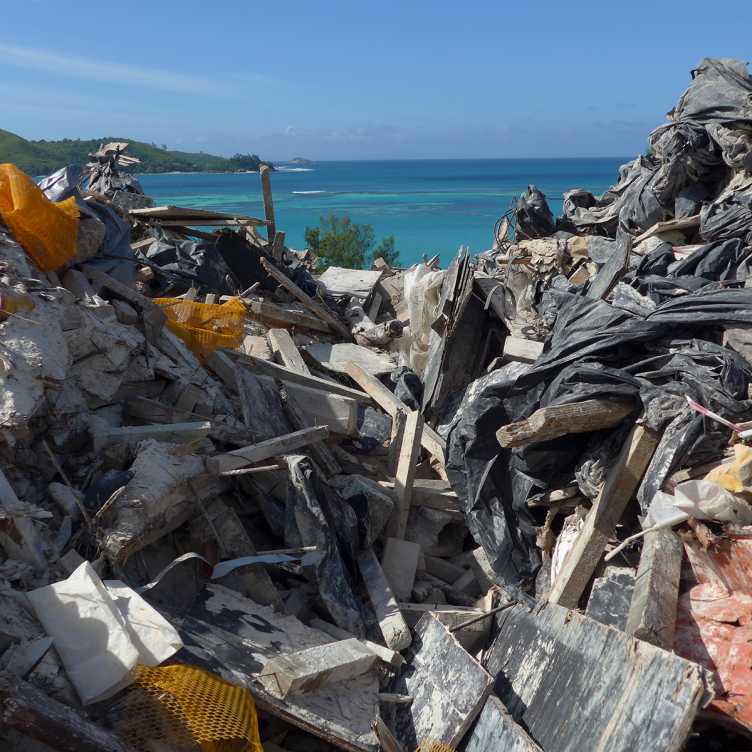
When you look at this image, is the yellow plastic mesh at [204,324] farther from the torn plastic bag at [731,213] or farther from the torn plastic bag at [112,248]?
the torn plastic bag at [731,213]

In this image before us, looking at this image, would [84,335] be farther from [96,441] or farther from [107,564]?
[107,564]

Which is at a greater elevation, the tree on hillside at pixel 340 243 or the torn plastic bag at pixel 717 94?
the torn plastic bag at pixel 717 94

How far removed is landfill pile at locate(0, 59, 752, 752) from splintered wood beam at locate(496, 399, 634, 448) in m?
0.02

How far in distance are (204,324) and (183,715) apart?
166 inches

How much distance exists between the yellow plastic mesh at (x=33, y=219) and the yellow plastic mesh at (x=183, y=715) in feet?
11.0

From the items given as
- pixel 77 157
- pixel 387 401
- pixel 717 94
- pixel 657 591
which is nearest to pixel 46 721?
pixel 657 591

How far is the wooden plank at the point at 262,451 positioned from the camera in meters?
4.69

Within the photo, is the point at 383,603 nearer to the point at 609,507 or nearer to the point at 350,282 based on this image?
the point at 609,507

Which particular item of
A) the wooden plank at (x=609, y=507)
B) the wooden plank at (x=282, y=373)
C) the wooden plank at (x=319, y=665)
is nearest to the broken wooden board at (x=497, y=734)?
the wooden plank at (x=319, y=665)

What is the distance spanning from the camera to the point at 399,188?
10825cm

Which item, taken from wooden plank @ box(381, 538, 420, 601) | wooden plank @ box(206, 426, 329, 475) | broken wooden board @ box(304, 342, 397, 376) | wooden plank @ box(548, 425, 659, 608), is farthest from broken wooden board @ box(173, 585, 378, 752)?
broken wooden board @ box(304, 342, 397, 376)

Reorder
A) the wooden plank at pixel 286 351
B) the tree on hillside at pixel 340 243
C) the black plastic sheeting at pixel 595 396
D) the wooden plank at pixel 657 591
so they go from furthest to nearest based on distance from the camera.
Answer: the tree on hillside at pixel 340 243 < the wooden plank at pixel 286 351 < the black plastic sheeting at pixel 595 396 < the wooden plank at pixel 657 591

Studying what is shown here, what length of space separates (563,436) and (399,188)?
10689 centimetres

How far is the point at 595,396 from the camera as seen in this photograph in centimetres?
448
